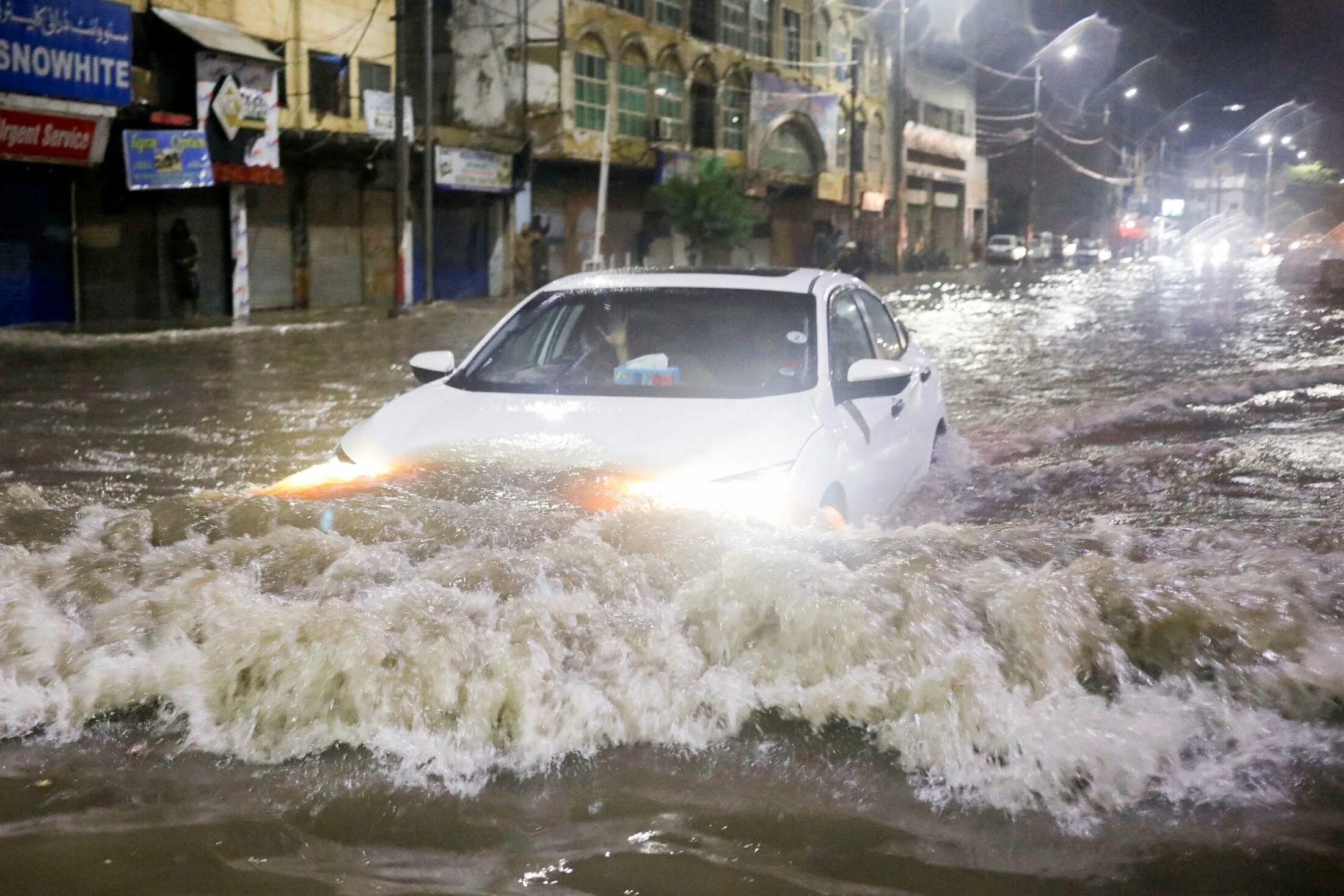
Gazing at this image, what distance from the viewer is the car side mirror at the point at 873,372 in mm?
5359

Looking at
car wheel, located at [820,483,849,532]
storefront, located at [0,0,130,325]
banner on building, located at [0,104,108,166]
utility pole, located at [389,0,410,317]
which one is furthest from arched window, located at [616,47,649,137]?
car wheel, located at [820,483,849,532]

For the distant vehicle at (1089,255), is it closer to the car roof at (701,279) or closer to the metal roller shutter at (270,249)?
the metal roller shutter at (270,249)

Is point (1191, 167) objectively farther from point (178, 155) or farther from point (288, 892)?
point (288, 892)

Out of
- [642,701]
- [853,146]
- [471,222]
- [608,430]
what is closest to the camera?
[642,701]

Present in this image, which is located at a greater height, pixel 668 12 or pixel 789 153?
pixel 668 12

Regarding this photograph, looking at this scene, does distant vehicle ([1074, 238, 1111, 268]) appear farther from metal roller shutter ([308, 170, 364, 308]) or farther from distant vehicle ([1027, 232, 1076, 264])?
metal roller shutter ([308, 170, 364, 308])

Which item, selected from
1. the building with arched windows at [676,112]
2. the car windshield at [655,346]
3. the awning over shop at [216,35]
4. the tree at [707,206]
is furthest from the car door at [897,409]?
the tree at [707,206]

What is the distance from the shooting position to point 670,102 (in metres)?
39.5

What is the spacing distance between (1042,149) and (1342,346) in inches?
2892

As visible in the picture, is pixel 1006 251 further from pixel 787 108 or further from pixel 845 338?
pixel 845 338

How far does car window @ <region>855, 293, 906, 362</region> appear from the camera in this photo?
6.75 m

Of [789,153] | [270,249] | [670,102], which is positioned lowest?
[270,249]

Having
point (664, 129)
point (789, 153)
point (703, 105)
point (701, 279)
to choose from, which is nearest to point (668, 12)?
point (703, 105)

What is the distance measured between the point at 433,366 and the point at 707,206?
103 ft
